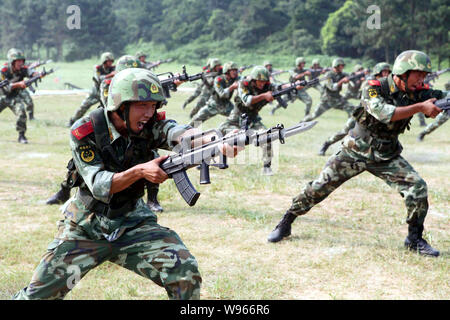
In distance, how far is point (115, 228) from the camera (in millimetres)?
3314

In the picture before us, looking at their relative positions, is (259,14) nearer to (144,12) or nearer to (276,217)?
(144,12)

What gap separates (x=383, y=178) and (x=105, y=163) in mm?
3055

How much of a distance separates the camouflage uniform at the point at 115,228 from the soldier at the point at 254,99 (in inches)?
217

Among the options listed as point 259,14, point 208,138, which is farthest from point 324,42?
point 208,138

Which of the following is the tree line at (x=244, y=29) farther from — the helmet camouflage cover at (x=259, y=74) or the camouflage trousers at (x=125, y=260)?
the camouflage trousers at (x=125, y=260)

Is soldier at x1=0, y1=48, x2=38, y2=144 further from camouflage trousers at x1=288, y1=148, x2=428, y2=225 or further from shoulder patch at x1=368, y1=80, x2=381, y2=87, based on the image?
shoulder patch at x1=368, y1=80, x2=381, y2=87

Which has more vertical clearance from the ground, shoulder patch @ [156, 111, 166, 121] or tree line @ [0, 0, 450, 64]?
tree line @ [0, 0, 450, 64]

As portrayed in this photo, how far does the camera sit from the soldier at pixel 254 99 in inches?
349

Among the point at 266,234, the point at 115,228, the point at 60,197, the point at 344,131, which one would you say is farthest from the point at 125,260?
the point at 344,131

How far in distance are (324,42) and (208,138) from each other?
45418 mm

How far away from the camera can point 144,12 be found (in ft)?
203

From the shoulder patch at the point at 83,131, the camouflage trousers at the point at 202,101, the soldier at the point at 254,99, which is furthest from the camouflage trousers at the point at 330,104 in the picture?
the shoulder patch at the point at 83,131

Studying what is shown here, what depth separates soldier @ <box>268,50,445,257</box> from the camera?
4.93m

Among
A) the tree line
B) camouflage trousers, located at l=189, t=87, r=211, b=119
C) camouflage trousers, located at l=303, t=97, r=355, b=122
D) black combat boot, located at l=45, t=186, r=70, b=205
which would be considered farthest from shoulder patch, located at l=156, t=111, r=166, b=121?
the tree line
